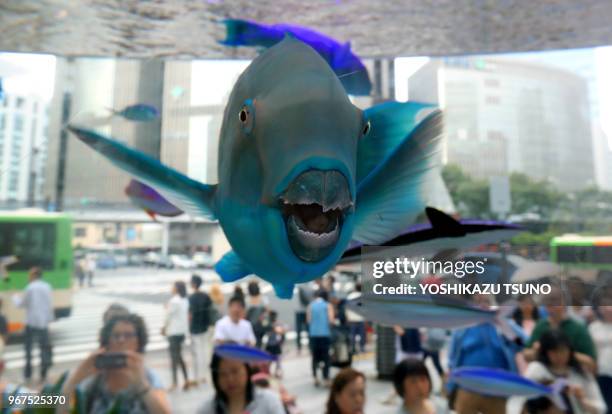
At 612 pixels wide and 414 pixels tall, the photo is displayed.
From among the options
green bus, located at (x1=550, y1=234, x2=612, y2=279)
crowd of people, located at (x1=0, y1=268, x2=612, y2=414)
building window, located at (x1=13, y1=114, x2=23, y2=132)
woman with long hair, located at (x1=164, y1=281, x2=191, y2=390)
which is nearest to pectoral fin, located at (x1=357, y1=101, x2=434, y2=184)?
crowd of people, located at (x1=0, y1=268, x2=612, y2=414)

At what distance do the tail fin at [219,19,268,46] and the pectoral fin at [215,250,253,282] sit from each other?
238 millimetres

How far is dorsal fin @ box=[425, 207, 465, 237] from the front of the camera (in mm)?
481

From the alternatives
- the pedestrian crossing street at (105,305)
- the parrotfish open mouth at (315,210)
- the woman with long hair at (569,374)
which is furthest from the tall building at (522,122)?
the parrotfish open mouth at (315,210)

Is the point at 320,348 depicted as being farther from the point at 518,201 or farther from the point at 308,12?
the point at 518,201

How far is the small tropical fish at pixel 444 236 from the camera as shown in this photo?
1.50ft

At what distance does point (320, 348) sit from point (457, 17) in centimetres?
282

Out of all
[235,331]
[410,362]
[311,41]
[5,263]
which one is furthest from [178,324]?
[311,41]

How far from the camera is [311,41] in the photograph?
0.37m

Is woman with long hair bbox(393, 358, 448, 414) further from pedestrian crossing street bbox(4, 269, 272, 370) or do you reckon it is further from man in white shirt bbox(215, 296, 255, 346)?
pedestrian crossing street bbox(4, 269, 272, 370)

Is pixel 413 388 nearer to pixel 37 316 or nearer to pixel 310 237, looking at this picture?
pixel 310 237

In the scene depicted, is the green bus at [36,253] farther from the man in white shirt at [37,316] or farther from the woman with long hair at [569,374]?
the woman with long hair at [569,374]

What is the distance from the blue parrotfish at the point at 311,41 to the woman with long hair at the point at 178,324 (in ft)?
11.4

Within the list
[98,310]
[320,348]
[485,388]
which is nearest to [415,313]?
[485,388]

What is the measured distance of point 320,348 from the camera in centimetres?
336
